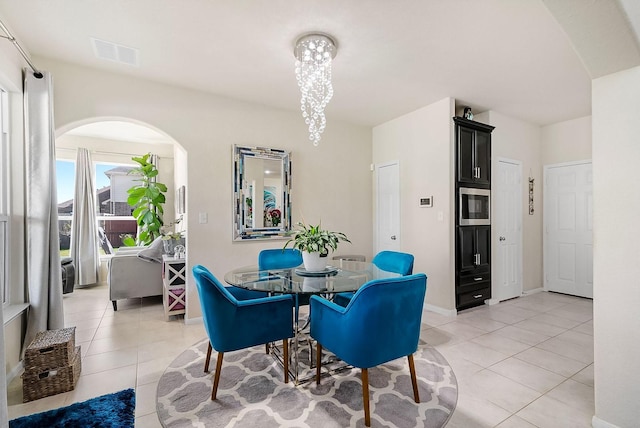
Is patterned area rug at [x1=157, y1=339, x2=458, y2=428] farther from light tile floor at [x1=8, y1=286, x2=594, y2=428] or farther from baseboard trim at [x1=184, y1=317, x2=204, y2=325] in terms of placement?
baseboard trim at [x1=184, y1=317, x2=204, y2=325]

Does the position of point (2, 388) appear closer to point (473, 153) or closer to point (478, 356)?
point (478, 356)

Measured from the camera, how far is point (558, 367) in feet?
8.10

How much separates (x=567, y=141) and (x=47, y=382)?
6.61 m

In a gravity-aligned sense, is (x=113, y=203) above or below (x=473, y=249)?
above

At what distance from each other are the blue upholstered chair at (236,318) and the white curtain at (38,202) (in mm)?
1474

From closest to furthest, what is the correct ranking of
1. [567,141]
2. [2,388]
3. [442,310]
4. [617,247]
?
[2,388] → [617,247] → [442,310] → [567,141]

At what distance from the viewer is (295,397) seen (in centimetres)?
205

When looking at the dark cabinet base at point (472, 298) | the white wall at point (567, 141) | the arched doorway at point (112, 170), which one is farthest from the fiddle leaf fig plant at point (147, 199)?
the white wall at point (567, 141)

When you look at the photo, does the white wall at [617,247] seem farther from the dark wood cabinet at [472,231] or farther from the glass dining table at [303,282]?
the dark wood cabinet at [472,231]

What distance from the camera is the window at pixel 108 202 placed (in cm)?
556

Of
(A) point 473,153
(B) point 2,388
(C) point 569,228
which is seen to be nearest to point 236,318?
(B) point 2,388

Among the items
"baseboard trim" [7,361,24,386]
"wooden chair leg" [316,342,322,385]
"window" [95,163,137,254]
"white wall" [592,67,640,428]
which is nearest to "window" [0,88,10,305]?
"baseboard trim" [7,361,24,386]

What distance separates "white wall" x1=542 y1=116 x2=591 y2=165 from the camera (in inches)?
177

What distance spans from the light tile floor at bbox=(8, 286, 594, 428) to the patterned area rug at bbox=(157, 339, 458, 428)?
0.11m
